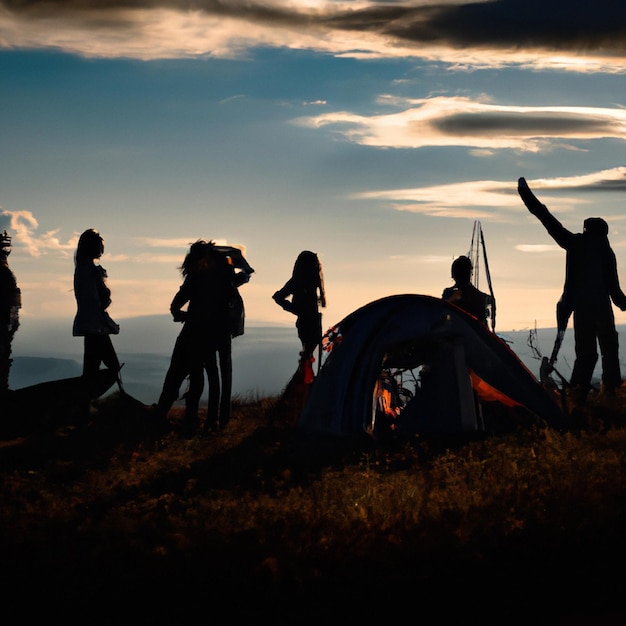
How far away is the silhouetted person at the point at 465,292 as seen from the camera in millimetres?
15281

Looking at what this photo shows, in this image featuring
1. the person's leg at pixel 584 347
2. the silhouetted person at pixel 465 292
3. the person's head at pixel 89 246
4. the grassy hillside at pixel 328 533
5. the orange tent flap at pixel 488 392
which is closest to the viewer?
the grassy hillside at pixel 328 533

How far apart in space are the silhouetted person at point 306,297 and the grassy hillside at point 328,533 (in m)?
2.95

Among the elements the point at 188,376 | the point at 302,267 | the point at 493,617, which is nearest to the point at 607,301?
the point at 302,267

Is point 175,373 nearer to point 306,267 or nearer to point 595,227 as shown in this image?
point 306,267

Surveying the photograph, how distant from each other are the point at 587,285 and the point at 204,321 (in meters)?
6.27

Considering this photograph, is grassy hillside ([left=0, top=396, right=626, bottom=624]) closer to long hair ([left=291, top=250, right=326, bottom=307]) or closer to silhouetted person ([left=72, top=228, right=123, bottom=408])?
silhouetted person ([left=72, top=228, right=123, bottom=408])

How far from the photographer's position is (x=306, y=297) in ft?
50.5

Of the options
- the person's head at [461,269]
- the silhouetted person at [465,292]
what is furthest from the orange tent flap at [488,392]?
the person's head at [461,269]

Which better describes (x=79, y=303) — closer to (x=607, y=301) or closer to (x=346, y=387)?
(x=346, y=387)

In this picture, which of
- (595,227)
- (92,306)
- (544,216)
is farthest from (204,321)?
(595,227)

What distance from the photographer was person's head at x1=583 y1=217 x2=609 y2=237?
15.6 meters

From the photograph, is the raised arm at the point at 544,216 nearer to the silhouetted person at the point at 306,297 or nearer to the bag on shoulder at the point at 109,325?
the silhouetted person at the point at 306,297

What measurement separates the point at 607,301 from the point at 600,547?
7827 millimetres

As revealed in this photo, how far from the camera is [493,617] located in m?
7.32
